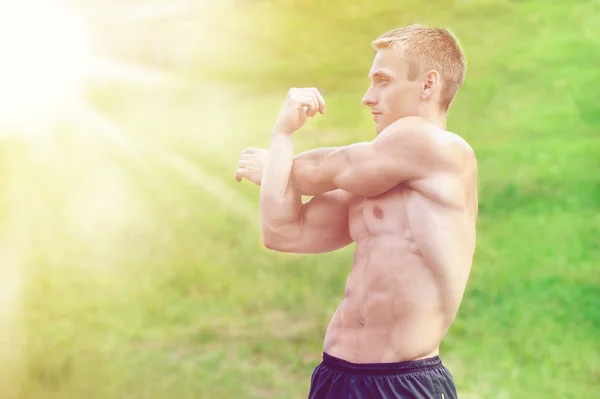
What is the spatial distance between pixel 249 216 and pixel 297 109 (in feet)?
5.92

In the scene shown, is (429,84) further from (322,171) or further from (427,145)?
(322,171)

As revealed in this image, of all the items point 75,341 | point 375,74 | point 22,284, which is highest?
point 375,74

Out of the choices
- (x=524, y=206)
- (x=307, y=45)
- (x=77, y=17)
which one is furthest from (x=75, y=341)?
(x=524, y=206)

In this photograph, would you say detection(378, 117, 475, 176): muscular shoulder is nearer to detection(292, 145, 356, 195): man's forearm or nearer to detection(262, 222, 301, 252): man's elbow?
detection(292, 145, 356, 195): man's forearm

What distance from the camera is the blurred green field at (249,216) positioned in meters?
3.13

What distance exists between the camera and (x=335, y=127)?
342 centimetres

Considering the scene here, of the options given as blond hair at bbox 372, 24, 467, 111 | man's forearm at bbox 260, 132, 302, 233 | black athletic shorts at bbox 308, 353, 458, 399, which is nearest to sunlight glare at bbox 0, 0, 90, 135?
man's forearm at bbox 260, 132, 302, 233

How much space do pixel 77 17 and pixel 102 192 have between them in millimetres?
768

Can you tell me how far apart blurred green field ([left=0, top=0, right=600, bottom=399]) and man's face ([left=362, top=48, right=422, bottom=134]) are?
1.73 m

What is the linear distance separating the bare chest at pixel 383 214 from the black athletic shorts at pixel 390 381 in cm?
26

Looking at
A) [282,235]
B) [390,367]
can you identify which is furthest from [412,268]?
[282,235]

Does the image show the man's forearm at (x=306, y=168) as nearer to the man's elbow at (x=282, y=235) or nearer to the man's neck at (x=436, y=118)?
the man's elbow at (x=282, y=235)

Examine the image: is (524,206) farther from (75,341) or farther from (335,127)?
(75,341)

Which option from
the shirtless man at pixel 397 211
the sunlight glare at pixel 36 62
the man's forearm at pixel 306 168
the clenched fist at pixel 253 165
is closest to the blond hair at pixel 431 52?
the shirtless man at pixel 397 211
